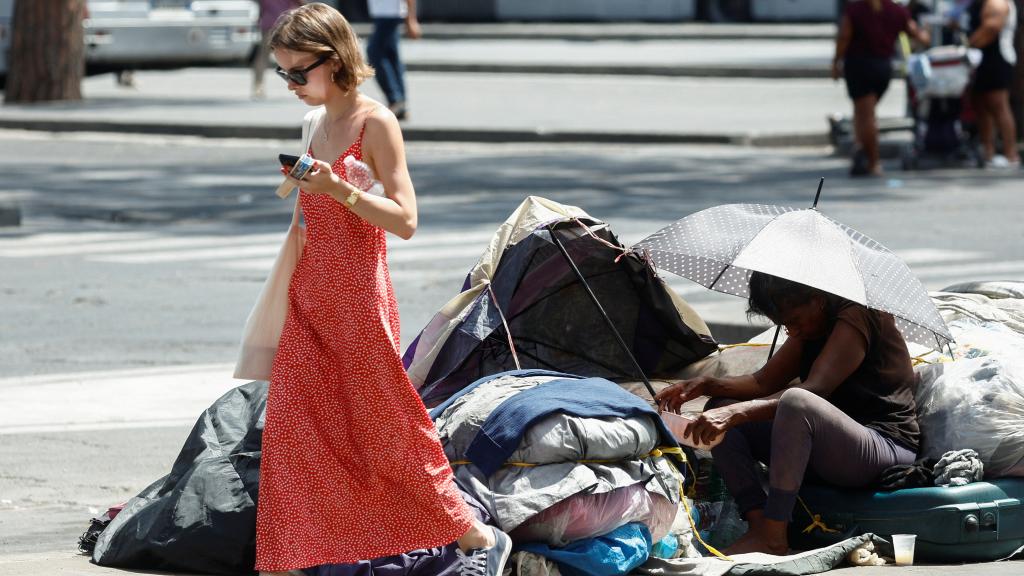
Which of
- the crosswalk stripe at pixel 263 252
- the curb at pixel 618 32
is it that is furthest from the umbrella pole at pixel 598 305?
the curb at pixel 618 32

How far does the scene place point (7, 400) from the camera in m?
7.68

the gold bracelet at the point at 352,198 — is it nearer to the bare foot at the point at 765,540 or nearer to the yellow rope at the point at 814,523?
the bare foot at the point at 765,540

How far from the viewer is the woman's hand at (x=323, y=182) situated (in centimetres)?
443

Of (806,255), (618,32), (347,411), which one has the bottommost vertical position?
(618,32)

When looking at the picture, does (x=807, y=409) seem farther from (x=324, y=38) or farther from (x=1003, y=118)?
(x=1003, y=118)

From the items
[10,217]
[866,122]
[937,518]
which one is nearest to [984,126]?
[866,122]

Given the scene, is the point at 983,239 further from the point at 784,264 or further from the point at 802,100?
the point at 802,100

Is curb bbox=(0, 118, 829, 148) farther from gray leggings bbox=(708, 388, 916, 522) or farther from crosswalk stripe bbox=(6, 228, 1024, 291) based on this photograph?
gray leggings bbox=(708, 388, 916, 522)

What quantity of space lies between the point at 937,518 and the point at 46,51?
18605mm

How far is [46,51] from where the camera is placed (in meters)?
22.4

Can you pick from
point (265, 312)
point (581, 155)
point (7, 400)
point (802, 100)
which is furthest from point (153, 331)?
point (802, 100)

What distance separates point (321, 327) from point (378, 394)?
22cm

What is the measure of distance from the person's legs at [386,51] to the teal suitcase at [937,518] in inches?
565

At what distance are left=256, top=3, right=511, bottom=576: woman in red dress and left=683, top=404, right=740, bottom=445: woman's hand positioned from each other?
841 mm
